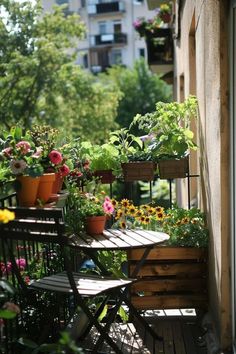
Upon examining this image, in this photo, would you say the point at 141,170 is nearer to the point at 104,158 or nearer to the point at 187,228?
the point at 104,158

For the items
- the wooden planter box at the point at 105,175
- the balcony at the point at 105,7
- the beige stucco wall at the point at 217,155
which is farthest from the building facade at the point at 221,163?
the balcony at the point at 105,7

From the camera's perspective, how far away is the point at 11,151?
3348 mm

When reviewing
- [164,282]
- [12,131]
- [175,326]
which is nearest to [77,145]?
[12,131]

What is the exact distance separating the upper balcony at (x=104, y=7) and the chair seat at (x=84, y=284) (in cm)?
3533

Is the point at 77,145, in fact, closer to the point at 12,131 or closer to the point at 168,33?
the point at 12,131

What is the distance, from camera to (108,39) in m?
36.9

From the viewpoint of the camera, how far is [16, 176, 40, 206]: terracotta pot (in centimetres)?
332

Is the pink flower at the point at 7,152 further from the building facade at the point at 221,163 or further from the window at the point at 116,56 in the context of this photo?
the window at the point at 116,56

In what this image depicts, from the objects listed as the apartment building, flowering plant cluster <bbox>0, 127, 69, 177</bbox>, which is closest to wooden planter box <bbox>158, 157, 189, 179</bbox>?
flowering plant cluster <bbox>0, 127, 69, 177</bbox>

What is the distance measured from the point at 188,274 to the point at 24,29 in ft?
43.0

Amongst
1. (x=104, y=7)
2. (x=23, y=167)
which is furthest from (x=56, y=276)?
(x=104, y=7)

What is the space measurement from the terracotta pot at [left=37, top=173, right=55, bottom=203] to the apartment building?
33340 millimetres

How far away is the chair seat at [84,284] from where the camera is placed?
2.84m

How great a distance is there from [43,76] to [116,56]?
73.8ft
